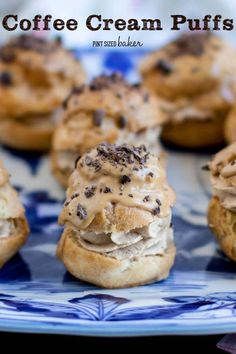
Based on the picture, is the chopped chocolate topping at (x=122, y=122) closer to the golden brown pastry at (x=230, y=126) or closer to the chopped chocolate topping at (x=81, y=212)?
the golden brown pastry at (x=230, y=126)

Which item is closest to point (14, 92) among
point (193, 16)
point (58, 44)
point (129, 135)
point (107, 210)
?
point (58, 44)

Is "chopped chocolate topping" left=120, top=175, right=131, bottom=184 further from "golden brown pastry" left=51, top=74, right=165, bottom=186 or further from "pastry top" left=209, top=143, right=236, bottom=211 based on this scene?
"golden brown pastry" left=51, top=74, right=165, bottom=186

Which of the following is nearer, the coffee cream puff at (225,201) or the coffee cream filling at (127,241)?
the coffee cream filling at (127,241)

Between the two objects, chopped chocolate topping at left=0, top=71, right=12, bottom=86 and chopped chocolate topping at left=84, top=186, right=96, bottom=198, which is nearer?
chopped chocolate topping at left=84, top=186, right=96, bottom=198

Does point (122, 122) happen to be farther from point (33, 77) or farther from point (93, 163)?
point (93, 163)

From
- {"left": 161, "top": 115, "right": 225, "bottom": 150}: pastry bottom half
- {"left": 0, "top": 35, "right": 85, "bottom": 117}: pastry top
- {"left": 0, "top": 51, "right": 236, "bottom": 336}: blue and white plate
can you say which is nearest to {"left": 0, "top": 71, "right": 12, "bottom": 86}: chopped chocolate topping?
{"left": 0, "top": 35, "right": 85, "bottom": 117}: pastry top

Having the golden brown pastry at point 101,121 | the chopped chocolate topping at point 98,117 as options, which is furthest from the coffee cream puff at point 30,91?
the chopped chocolate topping at point 98,117

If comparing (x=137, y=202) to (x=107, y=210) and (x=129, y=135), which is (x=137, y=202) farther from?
(x=129, y=135)
